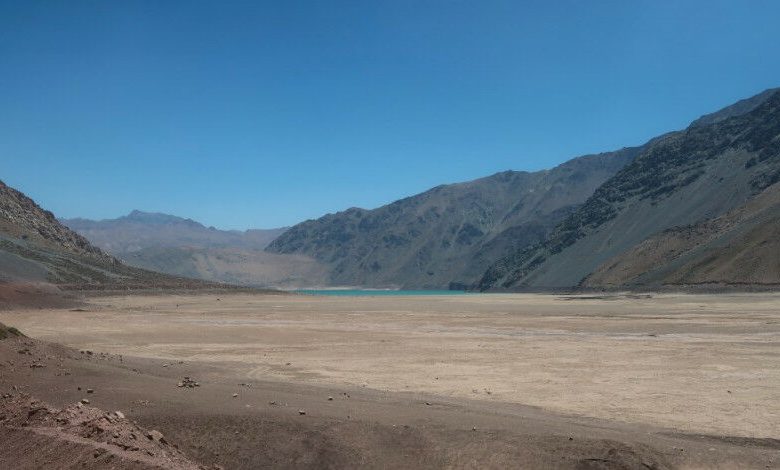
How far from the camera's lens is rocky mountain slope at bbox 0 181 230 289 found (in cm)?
7719

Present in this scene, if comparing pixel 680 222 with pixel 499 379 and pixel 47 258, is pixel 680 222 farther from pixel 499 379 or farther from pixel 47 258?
pixel 499 379

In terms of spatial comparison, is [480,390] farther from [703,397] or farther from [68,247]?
[68,247]

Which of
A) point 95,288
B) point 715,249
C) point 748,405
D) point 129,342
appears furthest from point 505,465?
point 715,249

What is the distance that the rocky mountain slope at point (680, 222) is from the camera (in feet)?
302

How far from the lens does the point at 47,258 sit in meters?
85.3

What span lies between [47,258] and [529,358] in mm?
81921

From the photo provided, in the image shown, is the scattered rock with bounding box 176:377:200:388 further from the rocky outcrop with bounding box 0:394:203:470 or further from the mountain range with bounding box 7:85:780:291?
the mountain range with bounding box 7:85:780:291

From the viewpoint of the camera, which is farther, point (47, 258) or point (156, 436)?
point (47, 258)

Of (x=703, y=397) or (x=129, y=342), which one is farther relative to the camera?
(x=129, y=342)

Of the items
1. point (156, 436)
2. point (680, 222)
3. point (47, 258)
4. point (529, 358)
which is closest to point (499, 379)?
point (529, 358)

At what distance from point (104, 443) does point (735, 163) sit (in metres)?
156

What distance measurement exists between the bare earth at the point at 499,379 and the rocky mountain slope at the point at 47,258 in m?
45.6

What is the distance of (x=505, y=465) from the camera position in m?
10.1

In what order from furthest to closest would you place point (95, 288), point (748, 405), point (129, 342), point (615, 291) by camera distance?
point (615, 291) → point (95, 288) → point (129, 342) → point (748, 405)
